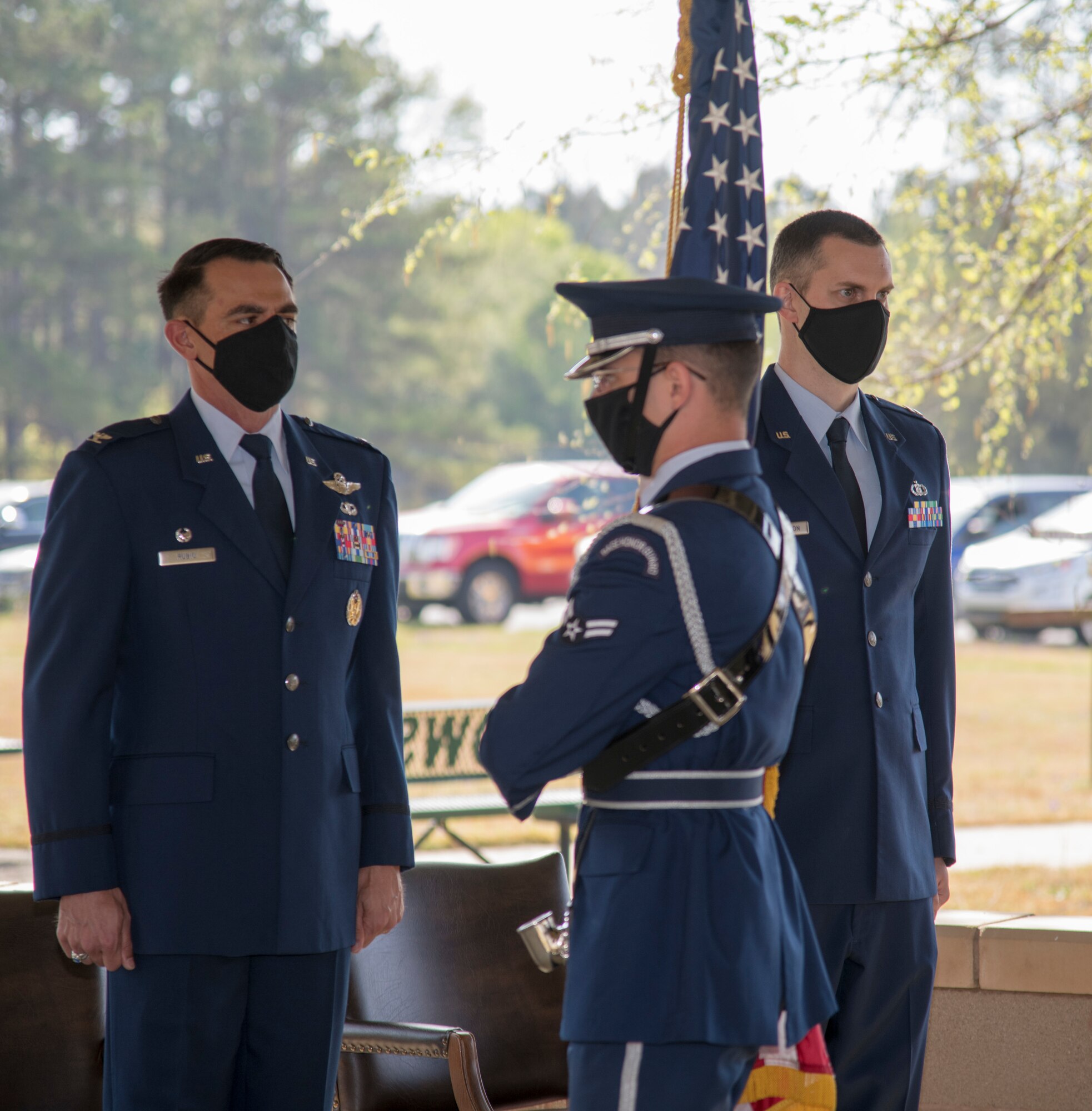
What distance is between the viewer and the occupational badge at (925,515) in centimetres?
247

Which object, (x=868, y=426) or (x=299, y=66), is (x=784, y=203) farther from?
(x=299, y=66)

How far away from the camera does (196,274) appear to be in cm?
240

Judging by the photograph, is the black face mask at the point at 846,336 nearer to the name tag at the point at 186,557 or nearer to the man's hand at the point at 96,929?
the name tag at the point at 186,557

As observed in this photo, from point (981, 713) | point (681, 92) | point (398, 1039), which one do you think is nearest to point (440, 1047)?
point (398, 1039)

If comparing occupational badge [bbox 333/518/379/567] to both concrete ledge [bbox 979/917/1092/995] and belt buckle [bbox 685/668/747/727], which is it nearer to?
belt buckle [bbox 685/668/747/727]

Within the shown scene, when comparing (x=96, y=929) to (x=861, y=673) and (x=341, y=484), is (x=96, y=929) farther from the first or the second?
(x=861, y=673)

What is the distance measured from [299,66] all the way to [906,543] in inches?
817

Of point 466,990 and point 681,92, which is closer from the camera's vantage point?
point 681,92

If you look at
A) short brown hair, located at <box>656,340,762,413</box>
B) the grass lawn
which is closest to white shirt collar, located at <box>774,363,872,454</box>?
short brown hair, located at <box>656,340,762,413</box>

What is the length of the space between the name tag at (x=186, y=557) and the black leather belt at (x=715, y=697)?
2.47 ft

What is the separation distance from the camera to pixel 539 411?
2625cm

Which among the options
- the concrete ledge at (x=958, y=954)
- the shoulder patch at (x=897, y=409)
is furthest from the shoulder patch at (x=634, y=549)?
the concrete ledge at (x=958, y=954)

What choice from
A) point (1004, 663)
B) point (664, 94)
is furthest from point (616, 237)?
point (1004, 663)

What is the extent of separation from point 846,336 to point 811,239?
7.3 inches
